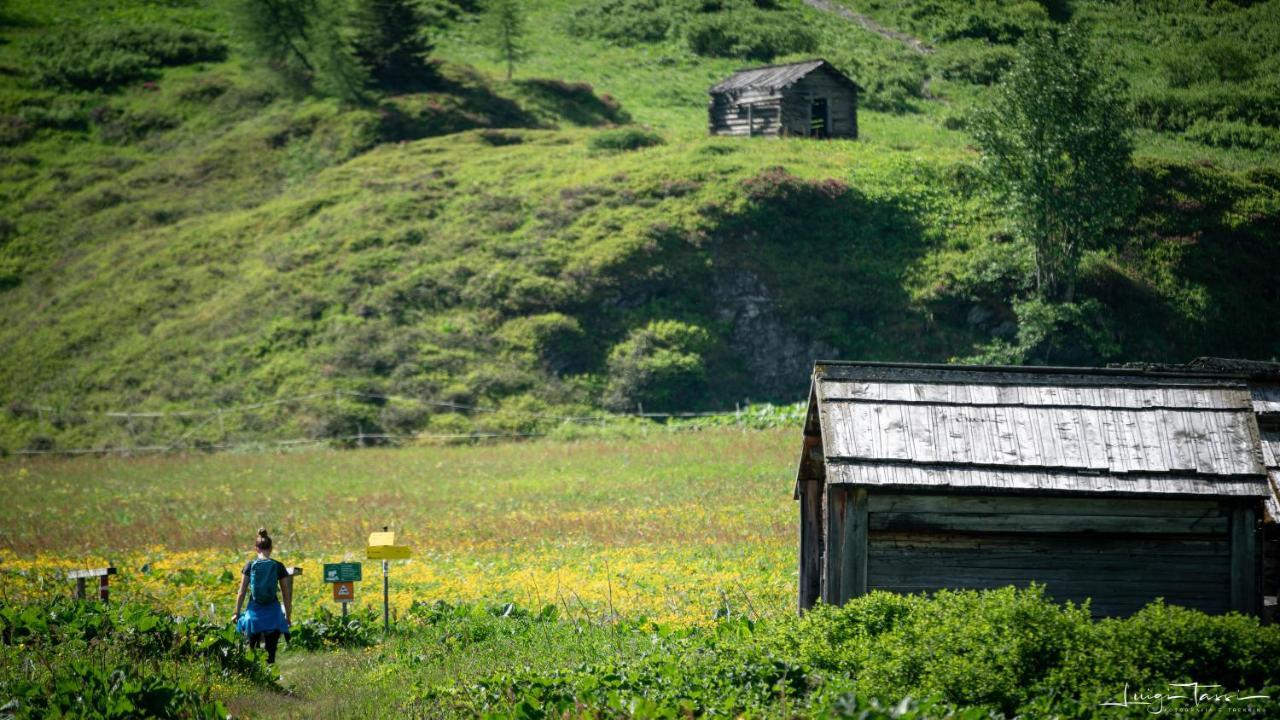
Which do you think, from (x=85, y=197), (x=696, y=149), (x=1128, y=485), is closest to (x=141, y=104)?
(x=85, y=197)

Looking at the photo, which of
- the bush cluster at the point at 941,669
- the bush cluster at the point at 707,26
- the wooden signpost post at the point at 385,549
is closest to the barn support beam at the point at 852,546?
the bush cluster at the point at 941,669

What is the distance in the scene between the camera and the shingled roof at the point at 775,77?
59688mm

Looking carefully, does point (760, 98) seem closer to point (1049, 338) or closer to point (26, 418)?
point (1049, 338)

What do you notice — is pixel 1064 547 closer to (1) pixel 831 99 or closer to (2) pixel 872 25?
(1) pixel 831 99

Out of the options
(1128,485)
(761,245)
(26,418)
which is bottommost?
(26,418)

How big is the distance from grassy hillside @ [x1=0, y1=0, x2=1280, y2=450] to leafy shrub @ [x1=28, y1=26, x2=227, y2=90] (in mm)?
4788

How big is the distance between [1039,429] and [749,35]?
71.3m

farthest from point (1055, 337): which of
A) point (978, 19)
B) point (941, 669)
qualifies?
point (978, 19)

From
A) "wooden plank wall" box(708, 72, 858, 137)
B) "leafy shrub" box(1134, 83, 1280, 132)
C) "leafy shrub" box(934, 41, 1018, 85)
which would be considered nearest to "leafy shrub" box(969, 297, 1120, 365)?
"leafy shrub" box(1134, 83, 1280, 132)

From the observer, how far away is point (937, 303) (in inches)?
1813

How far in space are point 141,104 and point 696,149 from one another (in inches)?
1585

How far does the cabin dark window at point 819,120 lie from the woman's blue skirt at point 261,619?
2038 inches

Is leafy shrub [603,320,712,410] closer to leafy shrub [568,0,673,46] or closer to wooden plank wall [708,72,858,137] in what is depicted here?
wooden plank wall [708,72,858,137]

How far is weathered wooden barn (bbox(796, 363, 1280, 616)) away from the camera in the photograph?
42.4ft
